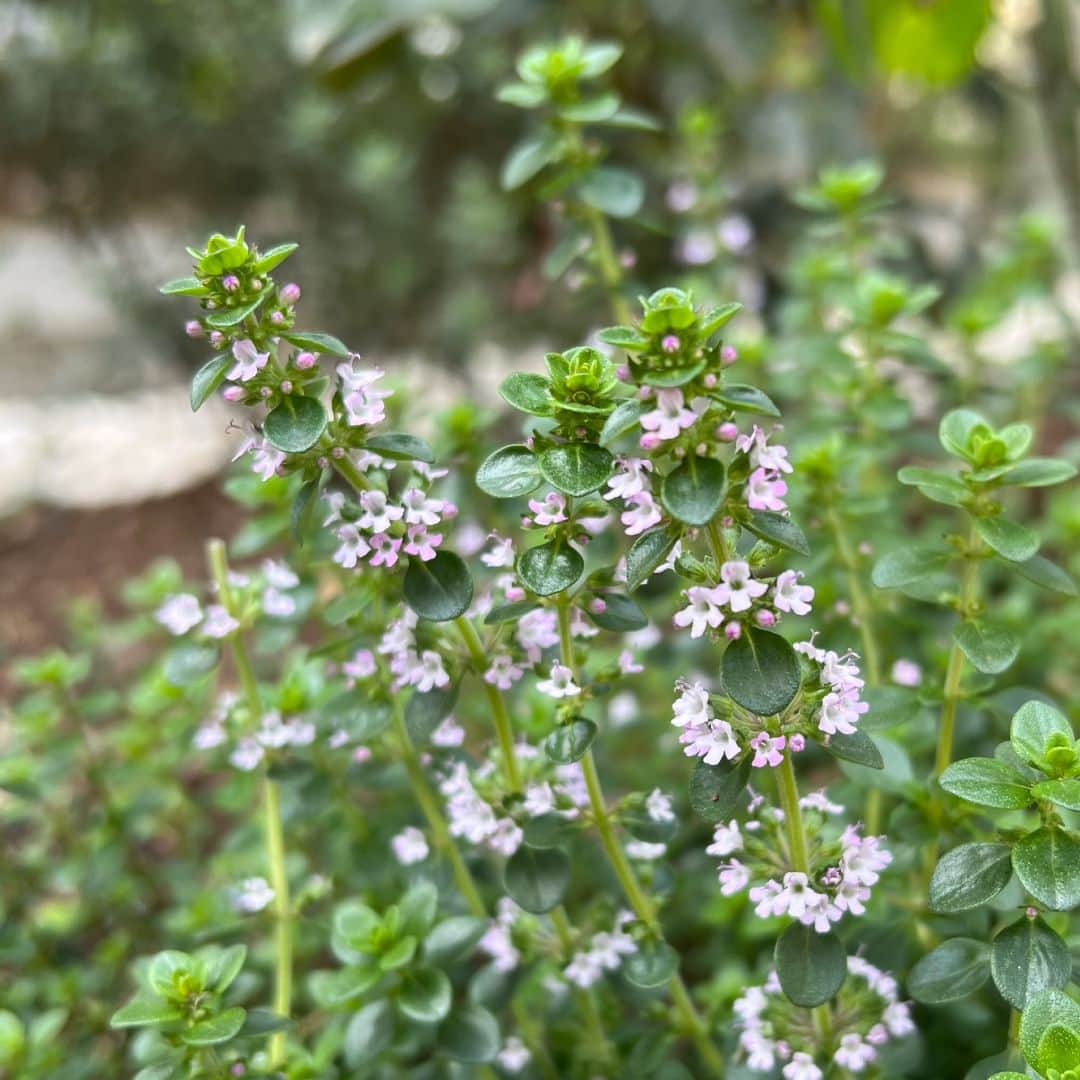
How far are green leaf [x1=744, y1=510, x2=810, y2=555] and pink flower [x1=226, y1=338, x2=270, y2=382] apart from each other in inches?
11.9

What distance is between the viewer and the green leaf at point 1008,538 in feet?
2.55

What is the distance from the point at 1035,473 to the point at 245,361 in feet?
1.79

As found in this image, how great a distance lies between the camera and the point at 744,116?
7.89ft

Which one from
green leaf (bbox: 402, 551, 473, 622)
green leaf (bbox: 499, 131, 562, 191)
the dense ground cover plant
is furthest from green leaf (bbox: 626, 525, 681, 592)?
green leaf (bbox: 499, 131, 562, 191)

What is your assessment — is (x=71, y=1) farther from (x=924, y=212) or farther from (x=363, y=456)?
(x=363, y=456)

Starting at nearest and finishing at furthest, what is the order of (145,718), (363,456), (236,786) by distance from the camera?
(363,456) → (236,786) → (145,718)

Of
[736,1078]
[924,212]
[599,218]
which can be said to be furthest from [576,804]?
[924,212]

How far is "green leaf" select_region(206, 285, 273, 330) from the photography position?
681mm

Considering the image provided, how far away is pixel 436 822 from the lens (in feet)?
3.13

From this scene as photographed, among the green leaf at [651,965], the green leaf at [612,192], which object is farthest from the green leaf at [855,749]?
the green leaf at [612,192]

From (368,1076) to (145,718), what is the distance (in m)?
0.62

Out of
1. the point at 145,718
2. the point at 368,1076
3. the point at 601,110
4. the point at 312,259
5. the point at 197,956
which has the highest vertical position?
the point at 601,110

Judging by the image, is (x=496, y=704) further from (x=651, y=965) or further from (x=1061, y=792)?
(x=1061, y=792)

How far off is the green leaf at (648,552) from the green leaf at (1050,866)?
0.91ft
